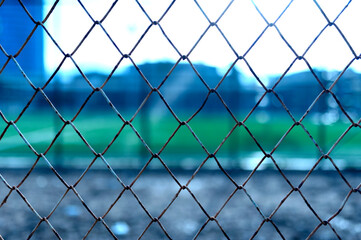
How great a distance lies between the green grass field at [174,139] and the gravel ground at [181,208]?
65 centimetres

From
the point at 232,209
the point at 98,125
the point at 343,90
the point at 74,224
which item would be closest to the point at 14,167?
the point at 74,224

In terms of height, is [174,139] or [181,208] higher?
[174,139]

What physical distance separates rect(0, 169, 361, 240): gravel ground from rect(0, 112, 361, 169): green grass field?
647 millimetres

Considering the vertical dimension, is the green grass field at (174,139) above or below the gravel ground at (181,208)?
above

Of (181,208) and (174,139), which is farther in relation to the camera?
(174,139)

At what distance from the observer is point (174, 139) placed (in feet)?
49.7

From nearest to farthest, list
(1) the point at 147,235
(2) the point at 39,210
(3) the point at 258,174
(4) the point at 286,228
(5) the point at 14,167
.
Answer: (1) the point at 147,235 < (4) the point at 286,228 < (2) the point at 39,210 < (3) the point at 258,174 < (5) the point at 14,167

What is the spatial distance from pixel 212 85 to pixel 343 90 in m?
2.22

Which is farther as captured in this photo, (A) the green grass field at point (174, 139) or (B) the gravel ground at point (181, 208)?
(A) the green grass field at point (174, 139)

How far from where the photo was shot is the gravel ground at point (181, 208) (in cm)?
304

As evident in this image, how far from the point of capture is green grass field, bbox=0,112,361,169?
6.48m

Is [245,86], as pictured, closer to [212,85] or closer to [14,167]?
[212,85]

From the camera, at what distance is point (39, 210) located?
3.70 meters

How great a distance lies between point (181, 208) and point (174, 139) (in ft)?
37.2
